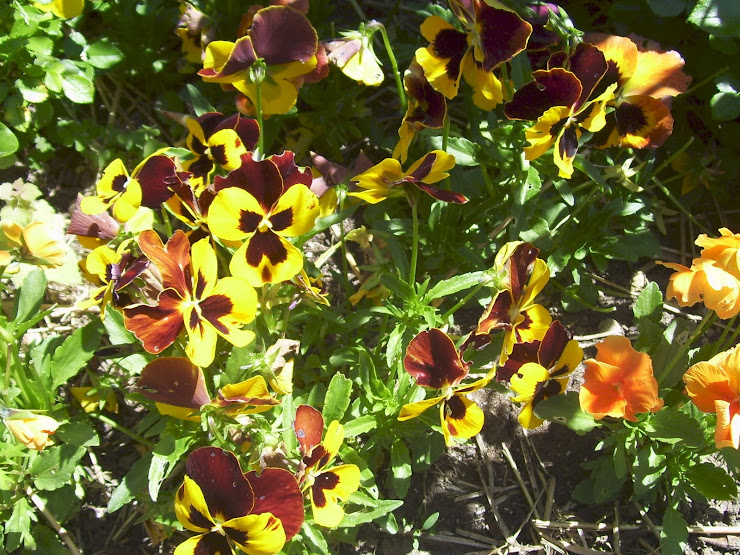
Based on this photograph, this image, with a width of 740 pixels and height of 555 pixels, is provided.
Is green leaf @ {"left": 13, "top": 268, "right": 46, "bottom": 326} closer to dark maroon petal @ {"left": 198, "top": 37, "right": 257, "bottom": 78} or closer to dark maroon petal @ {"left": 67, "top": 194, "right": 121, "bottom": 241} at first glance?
dark maroon petal @ {"left": 67, "top": 194, "right": 121, "bottom": 241}

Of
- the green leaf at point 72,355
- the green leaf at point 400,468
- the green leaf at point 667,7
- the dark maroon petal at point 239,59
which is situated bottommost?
the green leaf at point 72,355

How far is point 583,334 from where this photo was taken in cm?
255

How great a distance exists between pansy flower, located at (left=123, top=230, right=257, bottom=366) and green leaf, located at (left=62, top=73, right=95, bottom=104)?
3.50 feet

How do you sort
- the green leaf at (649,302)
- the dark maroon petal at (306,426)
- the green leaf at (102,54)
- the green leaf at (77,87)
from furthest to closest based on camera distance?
the green leaf at (102,54)
the green leaf at (77,87)
the green leaf at (649,302)
the dark maroon petal at (306,426)

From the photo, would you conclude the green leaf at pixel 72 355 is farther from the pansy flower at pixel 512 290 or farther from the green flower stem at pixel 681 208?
the green flower stem at pixel 681 208

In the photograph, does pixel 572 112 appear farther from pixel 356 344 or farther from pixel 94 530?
pixel 94 530

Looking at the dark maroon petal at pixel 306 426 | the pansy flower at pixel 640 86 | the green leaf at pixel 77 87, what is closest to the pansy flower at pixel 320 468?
the dark maroon petal at pixel 306 426

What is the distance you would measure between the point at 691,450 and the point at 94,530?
1.72 metres

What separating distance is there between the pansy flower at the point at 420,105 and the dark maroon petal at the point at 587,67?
349mm

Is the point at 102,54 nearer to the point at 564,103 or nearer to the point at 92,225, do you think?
the point at 92,225

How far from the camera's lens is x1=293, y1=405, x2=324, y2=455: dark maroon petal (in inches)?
66.6

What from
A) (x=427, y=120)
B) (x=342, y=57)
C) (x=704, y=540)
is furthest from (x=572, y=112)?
(x=704, y=540)

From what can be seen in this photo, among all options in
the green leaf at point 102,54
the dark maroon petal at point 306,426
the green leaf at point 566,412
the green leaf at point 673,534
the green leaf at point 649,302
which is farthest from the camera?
the green leaf at point 102,54

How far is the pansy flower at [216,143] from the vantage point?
1908mm
